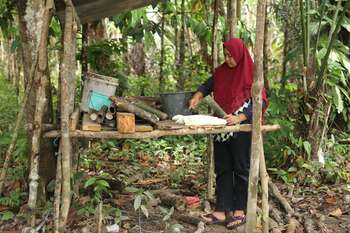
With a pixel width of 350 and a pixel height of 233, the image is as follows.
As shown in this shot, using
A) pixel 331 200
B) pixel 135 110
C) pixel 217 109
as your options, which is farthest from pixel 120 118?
pixel 331 200

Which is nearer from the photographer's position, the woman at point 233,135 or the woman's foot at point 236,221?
the woman at point 233,135

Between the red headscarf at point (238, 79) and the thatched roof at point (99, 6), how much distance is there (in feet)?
3.14

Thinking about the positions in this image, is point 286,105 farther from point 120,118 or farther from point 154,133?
point 120,118

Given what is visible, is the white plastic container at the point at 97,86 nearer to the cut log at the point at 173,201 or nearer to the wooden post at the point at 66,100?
the wooden post at the point at 66,100

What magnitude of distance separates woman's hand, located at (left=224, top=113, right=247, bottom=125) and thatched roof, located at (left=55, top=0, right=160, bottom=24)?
137 cm

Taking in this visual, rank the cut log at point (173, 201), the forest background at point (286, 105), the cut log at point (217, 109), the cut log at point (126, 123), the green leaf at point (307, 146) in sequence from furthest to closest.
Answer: the green leaf at point (307, 146) < the forest background at point (286, 105) < the cut log at point (173, 201) < the cut log at point (217, 109) < the cut log at point (126, 123)

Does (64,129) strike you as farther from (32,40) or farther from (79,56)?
(79,56)

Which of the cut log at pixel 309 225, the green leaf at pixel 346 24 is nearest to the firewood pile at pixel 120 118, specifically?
the cut log at pixel 309 225

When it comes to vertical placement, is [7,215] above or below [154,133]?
below

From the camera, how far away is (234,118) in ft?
13.3

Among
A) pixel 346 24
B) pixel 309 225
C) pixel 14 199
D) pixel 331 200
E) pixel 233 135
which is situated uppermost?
pixel 346 24

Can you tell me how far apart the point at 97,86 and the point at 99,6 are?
0.76 m

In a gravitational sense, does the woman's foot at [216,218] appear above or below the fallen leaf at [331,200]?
below

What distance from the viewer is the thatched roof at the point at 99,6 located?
425cm
